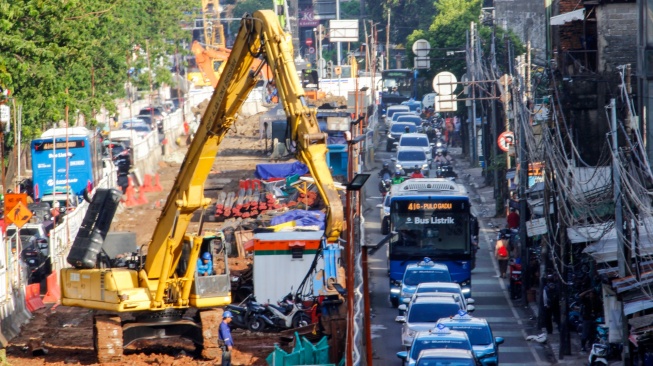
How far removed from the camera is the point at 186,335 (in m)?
28.5

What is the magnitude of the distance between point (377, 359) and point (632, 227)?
20.3 feet

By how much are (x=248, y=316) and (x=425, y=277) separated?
478 cm

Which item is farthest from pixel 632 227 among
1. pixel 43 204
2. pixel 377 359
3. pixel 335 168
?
pixel 335 168

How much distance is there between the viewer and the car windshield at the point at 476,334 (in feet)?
85.8

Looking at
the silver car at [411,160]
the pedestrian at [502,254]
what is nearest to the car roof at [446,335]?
the pedestrian at [502,254]

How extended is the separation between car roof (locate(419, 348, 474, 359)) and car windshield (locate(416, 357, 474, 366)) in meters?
0.14

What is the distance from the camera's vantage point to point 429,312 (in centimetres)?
2862

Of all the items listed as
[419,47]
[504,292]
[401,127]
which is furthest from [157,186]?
[504,292]

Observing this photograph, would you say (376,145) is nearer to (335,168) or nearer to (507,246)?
(335,168)

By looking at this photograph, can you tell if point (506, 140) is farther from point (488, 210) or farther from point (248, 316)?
→ point (248, 316)

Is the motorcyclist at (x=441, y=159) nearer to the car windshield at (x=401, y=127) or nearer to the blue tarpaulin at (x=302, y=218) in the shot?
the car windshield at (x=401, y=127)

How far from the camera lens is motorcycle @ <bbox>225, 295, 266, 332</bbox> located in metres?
31.6

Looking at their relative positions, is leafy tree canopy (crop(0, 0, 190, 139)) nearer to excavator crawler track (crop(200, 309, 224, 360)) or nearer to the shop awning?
excavator crawler track (crop(200, 309, 224, 360))

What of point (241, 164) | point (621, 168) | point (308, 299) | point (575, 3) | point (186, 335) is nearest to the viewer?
point (621, 168)
